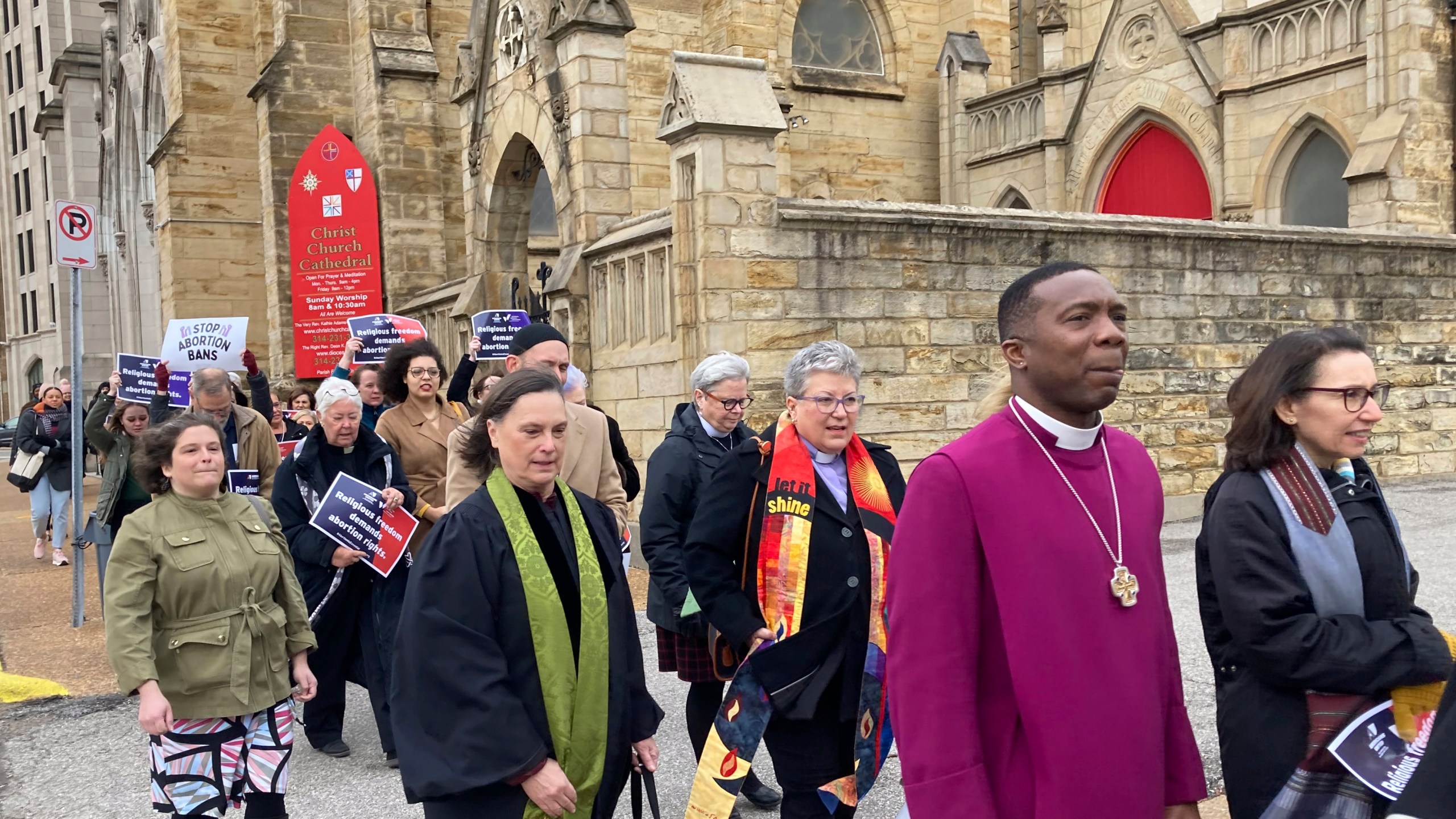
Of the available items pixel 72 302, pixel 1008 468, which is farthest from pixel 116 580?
pixel 72 302

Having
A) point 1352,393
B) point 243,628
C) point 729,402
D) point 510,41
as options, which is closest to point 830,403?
point 729,402

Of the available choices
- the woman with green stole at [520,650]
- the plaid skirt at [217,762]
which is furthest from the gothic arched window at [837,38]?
the woman with green stole at [520,650]

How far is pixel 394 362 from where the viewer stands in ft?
18.9

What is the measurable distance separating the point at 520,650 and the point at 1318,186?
15.0 metres

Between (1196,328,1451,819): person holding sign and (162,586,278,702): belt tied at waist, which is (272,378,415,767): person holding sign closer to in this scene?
(162,586,278,702): belt tied at waist

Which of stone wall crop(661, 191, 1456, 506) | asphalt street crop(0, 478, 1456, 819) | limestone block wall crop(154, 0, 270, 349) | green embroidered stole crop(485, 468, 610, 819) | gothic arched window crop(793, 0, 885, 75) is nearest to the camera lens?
green embroidered stole crop(485, 468, 610, 819)

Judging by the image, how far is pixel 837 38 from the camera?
1888 cm

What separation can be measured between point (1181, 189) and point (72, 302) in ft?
46.4

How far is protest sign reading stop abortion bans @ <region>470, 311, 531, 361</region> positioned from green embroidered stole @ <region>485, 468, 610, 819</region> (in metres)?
6.08

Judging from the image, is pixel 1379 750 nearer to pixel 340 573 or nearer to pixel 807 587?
pixel 807 587

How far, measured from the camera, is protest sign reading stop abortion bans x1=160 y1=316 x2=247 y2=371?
930cm

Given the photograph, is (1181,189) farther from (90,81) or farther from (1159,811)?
(90,81)

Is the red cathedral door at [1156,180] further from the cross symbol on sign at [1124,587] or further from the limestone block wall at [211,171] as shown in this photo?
the cross symbol on sign at [1124,587]

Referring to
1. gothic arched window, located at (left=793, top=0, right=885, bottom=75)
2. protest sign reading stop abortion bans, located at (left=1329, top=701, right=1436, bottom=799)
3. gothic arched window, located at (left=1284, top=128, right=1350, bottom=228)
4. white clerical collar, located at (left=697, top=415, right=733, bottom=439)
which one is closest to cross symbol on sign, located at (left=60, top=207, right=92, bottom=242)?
white clerical collar, located at (left=697, top=415, right=733, bottom=439)
